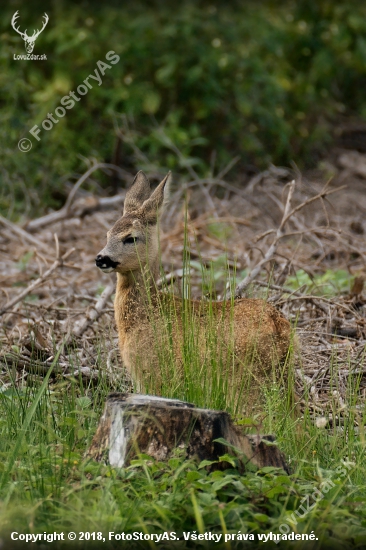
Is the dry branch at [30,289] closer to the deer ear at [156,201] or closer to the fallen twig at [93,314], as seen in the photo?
the fallen twig at [93,314]

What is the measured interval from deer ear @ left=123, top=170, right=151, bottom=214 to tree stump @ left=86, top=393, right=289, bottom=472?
235cm

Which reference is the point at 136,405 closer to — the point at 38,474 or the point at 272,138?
the point at 38,474

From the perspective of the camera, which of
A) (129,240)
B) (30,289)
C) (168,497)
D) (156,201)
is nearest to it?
(168,497)

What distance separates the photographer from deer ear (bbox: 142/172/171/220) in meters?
5.54

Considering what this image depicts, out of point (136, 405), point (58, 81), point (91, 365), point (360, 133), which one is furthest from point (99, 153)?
point (136, 405)

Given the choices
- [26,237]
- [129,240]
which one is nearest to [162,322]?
[129,240]

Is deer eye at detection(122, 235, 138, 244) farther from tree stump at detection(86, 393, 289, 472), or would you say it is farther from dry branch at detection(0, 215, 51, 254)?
dry branch at detection(0, 215, 51, 254)

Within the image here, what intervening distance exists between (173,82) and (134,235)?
712 cm

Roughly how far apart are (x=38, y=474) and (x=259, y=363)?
5.64ft

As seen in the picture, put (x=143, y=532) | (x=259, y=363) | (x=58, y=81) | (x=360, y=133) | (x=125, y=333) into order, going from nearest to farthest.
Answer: (x=143, y=532) < (x=259, y=363) < (x=125, y=333) < (x=58, y=81) < (x=360, y=133)

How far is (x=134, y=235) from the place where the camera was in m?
5.38

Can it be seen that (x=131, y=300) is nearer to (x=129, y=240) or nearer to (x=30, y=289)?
(x=129, y=240)

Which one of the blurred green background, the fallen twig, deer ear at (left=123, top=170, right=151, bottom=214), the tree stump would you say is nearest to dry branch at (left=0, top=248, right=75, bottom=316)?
the fallen twig

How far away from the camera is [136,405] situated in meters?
3.48
